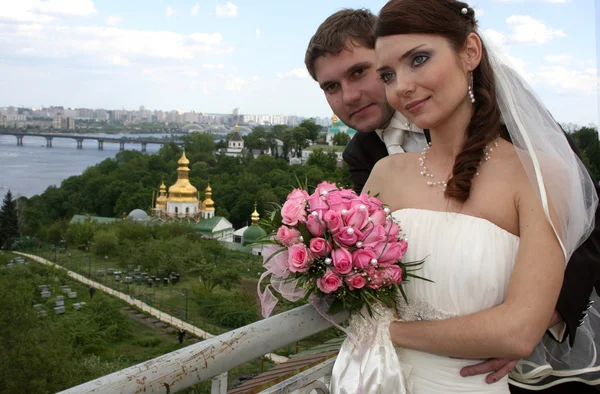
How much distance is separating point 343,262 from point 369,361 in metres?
0.36

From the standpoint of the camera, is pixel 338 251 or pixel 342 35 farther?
pixel 342 35

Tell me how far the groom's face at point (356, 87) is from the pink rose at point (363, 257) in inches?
43.2

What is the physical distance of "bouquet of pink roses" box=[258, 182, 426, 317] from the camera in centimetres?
163

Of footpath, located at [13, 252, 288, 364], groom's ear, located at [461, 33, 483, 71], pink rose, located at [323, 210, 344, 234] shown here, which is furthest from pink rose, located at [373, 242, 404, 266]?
footpath, located at [13, 252, 288, 364]

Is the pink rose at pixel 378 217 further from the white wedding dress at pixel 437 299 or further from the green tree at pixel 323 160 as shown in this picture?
the green tree at pixel 323 160

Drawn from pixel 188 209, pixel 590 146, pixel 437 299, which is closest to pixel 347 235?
pixel 437 299

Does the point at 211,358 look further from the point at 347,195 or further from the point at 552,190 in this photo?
the point at 552,190

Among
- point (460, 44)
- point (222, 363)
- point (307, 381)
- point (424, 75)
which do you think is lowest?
point (307, 381)

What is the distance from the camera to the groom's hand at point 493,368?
5.70 ft

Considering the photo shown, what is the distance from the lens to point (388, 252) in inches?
65.9

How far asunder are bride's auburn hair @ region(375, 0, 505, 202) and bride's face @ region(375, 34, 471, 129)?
3cm

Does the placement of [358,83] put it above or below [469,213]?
above

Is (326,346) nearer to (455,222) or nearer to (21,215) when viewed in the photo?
(455,222)

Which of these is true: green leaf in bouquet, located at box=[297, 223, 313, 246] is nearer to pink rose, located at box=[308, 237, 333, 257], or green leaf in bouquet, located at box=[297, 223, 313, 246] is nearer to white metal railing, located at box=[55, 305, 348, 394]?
pink rose, located at box=[308, 237, 333, 257]
